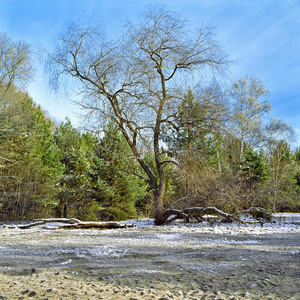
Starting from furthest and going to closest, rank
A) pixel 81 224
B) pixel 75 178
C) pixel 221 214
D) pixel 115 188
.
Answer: pixel 115 188
pixel 75 178
pixel 221 214
pixel 81 224

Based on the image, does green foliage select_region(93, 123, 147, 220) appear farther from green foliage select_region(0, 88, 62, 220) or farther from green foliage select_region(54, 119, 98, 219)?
green foliage select_region(0, 88, 62, 220)

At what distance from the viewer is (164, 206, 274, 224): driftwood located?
486 inches

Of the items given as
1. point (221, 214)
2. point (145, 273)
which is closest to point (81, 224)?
point (221, 214)

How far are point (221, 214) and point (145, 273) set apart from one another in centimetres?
911

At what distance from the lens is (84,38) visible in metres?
12.3

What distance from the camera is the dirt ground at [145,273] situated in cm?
292

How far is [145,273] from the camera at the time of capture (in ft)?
12.3

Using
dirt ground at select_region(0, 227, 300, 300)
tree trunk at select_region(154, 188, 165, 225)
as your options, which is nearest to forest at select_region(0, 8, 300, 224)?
tree trunk at select_region(154, 188, 165, 225)

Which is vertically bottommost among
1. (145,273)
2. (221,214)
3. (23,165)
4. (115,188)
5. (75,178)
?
(145,273)

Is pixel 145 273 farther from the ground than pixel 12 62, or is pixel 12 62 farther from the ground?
pixel 12 62

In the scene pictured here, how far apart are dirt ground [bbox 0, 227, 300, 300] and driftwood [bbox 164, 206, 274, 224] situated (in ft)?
22.0

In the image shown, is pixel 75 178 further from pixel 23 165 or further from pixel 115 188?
pixel 23 165

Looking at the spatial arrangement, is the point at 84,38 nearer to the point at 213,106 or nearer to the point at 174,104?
the point at 174,104

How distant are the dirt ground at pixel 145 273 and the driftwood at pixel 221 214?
22.0 feet
